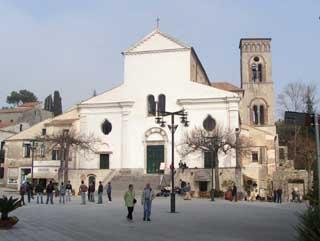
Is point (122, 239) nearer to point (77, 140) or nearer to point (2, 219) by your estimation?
point (2, 219)

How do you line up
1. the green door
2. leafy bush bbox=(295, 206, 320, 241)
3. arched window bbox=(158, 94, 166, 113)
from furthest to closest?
arched window bbox=(158, 94, 166, 113) < the green door < leafy bush bbox=(295, 206, 320, 241)

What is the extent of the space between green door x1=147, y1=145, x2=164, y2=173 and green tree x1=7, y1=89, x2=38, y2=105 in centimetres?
7339

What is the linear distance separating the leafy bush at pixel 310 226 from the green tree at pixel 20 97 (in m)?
114

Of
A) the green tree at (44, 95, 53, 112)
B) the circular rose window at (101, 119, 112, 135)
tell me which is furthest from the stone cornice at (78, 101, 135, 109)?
the green tree at (44, 95, 53, 112)

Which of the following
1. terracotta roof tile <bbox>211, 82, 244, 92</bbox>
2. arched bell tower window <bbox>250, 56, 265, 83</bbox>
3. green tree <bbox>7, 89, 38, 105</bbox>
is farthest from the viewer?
green tree <bbox>7, 89, 38, 105</bbox>

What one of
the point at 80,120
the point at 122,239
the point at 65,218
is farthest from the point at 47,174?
the point at 122,239

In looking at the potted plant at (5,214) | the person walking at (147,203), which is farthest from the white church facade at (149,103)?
the potted plant at (5,214)

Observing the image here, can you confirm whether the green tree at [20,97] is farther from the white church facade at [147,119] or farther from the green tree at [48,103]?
the white church facade at [147,119]

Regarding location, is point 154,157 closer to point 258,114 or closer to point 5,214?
point 258,114

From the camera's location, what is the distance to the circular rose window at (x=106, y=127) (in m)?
54.8

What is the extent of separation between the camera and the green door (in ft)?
171

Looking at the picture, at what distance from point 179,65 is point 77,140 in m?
14.5

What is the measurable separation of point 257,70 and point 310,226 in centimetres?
7066

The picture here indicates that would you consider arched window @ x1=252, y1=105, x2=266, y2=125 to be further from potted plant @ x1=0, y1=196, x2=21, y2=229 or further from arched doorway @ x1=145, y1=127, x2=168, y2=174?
potted plant @ x1=0, y1=196, x2=21, y2=229
